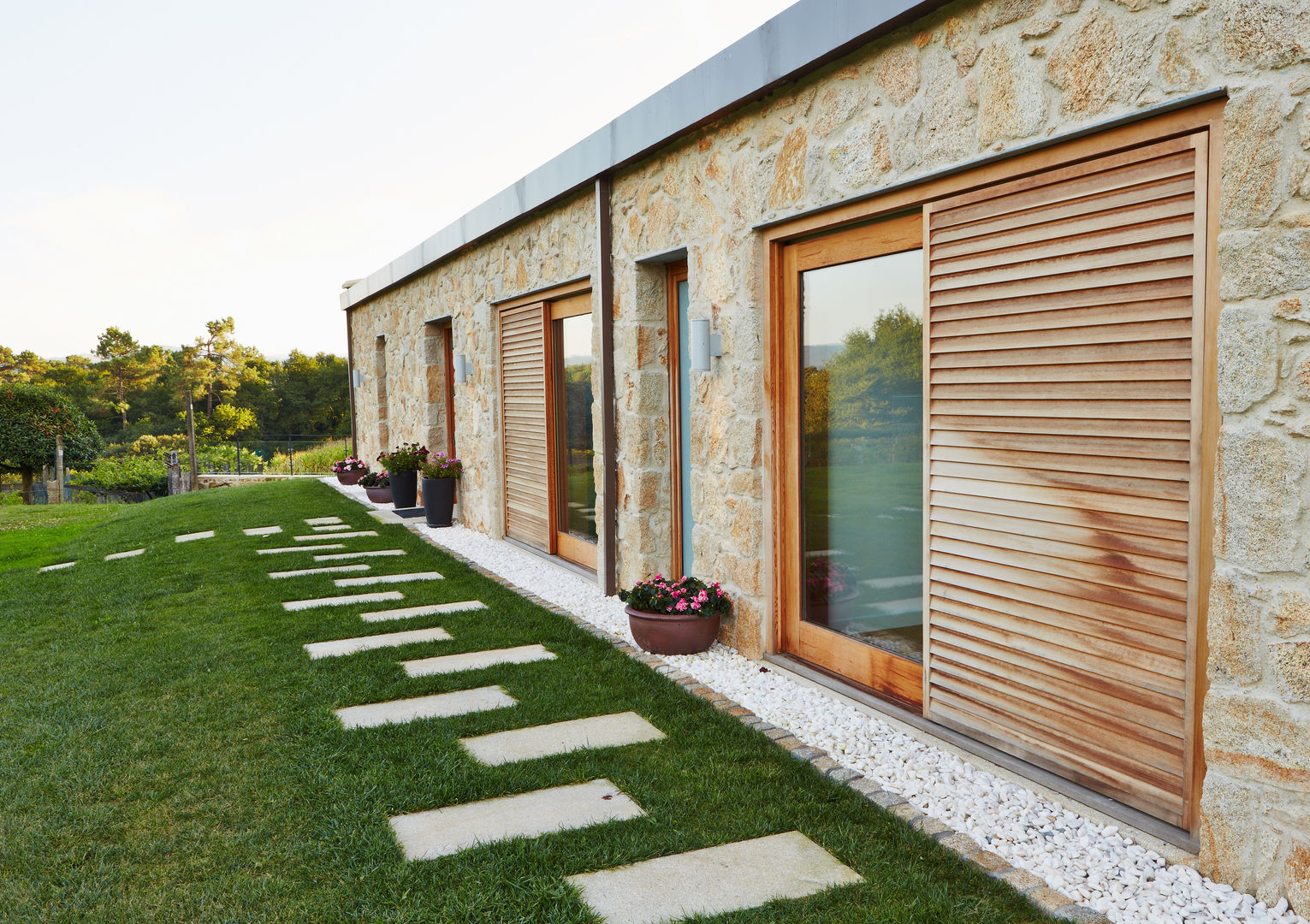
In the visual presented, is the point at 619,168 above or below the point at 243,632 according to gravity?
above

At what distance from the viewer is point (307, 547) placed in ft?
24.6

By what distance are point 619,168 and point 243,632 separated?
140 inches

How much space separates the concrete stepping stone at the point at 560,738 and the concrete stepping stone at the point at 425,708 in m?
0.30

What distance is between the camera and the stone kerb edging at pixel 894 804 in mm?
2105

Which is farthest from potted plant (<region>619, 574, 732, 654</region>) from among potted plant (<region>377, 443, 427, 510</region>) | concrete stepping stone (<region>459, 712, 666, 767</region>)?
potted plant (<region>377, 443, 427, 510</region>)

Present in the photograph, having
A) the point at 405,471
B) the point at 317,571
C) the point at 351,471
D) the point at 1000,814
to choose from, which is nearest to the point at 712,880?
the point at 1000,814

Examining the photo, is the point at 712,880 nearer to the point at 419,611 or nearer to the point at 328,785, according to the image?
the point at 328,785

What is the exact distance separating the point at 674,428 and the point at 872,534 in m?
1.91

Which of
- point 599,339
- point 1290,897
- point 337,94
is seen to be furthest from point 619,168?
point 337,94

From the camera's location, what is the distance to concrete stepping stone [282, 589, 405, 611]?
536 centimetres

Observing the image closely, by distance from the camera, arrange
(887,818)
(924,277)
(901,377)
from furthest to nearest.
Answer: (901,377)
(924,277)
(887,818)

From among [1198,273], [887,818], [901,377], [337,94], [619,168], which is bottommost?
[887,818]

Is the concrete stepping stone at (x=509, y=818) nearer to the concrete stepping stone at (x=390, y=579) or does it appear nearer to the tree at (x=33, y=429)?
the concrete stepping stone at (x=390, y=579)

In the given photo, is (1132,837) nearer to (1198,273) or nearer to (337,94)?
(1198,273)
